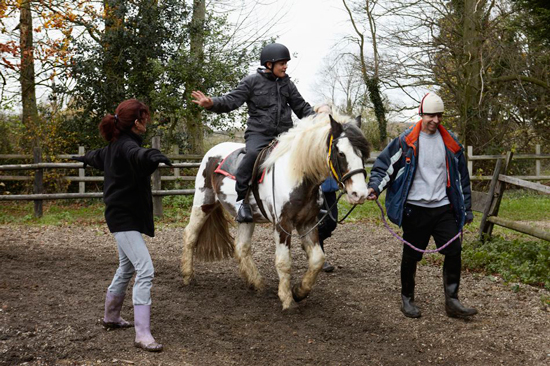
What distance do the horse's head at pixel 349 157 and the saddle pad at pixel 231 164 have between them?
1.40 meters

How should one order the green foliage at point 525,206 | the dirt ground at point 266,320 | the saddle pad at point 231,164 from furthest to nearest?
the green foliage at point 525,206 → the saddle pad at point 231,164 → the dirt ground at point 266,320

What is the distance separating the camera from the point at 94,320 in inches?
181

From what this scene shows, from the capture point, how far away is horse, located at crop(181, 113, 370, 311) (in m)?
4.43

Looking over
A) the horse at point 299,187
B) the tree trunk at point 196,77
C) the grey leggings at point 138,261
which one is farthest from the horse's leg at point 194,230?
the tree trunk at point 196,77

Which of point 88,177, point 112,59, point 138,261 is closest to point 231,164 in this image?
point 138,261

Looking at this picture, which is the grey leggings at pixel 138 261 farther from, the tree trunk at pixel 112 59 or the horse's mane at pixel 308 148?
the tree trunk at pixel 112 59

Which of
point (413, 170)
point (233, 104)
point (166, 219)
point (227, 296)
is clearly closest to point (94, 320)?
point (227, 296)

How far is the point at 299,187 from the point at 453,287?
1.64 m

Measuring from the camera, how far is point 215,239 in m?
6.41

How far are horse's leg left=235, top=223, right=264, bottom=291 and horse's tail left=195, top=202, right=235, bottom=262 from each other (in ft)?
1.81

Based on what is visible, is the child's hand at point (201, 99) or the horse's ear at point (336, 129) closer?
the horse's ear at point (336, 129)

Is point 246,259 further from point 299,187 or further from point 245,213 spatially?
point 299,187

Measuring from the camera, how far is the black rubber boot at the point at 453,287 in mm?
4766

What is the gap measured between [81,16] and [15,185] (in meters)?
4.85
